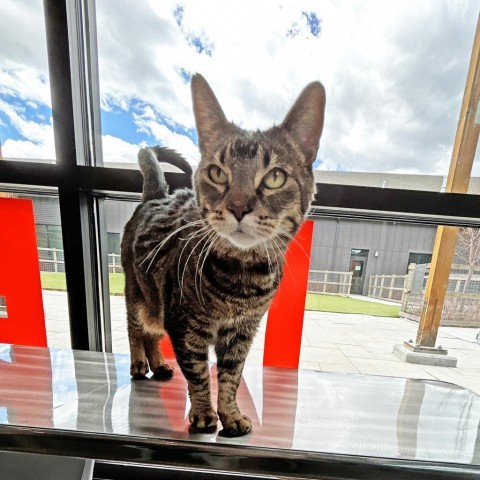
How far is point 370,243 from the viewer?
0.87 meters

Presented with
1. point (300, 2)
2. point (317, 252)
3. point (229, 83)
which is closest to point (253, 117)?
point (229, 83)

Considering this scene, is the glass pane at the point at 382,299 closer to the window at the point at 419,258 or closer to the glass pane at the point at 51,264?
the window at the point at 419,258

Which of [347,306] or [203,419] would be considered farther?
[347,306]

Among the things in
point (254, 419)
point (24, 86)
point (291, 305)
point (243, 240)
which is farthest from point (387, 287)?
point (24, 86)

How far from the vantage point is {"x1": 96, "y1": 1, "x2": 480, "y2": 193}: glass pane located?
30.4 inches

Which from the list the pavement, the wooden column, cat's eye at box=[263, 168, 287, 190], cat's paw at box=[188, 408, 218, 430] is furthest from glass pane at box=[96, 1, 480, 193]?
cat's paw at box=[188, 408, 218, 430]

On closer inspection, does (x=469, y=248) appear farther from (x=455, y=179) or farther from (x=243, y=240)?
(x=243, y=240)

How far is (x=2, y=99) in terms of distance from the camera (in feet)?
2.83

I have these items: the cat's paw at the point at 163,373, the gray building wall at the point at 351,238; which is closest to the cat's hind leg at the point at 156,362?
the cat's paw at the point at 163,373

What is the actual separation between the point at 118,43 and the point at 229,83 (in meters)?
0.34

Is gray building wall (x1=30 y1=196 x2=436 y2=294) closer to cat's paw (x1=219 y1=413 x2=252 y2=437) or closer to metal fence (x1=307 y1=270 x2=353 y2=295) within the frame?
metal fence (x1=307 y1=270 x2=353 y2=295)

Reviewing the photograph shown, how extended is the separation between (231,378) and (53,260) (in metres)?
0.69

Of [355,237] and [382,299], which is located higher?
[355,237]

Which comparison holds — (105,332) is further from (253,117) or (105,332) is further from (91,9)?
(91,9)
